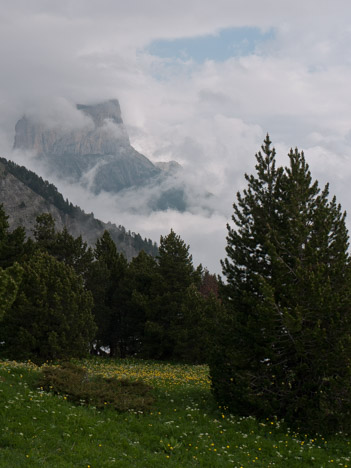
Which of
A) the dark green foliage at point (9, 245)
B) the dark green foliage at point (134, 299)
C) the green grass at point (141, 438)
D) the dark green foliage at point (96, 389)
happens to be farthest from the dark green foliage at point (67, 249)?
the green grass at point (141, 438)

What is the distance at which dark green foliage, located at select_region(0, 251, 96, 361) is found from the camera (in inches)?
1125

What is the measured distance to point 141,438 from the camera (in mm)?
12977

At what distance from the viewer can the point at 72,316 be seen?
2986cm

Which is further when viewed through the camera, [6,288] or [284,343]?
[284,343]

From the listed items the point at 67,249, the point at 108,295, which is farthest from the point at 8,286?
the point at 67,249

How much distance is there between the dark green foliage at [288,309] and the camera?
14.5 metres

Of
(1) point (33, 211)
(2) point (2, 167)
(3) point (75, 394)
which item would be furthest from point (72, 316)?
(2) point (2, 167)

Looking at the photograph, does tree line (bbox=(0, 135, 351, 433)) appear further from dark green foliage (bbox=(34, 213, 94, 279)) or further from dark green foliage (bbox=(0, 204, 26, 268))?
dark green foliage (bbox=(34, 213, 94, 279))

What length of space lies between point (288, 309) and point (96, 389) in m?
8.18

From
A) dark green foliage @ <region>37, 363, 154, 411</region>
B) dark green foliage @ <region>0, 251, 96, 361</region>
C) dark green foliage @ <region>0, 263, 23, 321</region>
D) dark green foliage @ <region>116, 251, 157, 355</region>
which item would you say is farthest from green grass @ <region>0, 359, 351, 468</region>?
dark green foliage @ <region>116, 251, 157, 355</region>

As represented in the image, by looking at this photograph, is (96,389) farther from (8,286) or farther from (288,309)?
(288,309)

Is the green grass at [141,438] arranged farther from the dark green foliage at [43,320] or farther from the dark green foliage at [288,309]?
the dark green foliage at [43,320]

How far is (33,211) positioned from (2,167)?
28.5m

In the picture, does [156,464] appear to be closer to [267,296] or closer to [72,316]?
[267,296]
